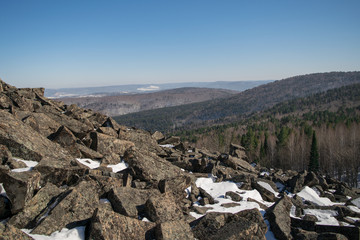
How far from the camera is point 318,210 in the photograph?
15266 mm

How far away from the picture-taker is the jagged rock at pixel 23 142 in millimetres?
11227

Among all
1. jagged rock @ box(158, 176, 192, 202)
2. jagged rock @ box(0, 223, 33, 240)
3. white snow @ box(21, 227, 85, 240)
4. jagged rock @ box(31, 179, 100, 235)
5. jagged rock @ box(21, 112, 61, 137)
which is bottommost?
jagged rock @ box(158, 176, 192, 202)

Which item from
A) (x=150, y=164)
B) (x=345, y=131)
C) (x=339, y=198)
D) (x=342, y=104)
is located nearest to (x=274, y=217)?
(x=150, y=164)

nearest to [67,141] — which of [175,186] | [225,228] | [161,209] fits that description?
[175,186]

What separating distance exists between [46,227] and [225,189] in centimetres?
1197

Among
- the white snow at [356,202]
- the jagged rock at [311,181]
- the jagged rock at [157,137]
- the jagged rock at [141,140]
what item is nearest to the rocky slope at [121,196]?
the white snow at [356,202]

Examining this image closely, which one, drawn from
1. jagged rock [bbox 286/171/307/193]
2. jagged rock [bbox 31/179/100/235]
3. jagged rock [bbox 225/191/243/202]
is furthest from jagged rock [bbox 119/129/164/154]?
jagged rock [bbox 286/171/307/193]

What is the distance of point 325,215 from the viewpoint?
14594mm

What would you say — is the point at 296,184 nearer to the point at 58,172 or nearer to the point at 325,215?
the point at 325,215

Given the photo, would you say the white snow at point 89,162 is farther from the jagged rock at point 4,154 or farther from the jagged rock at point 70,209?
the jagged rock at point 70,209

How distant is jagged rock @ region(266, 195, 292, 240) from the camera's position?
1023 cm

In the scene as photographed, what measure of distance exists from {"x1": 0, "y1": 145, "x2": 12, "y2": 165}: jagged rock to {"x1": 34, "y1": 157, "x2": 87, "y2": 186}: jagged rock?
153 cm

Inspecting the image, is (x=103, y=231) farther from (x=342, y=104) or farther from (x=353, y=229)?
(x=342, y=104)

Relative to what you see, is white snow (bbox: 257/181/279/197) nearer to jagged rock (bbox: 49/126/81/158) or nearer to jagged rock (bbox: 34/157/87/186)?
jagged rock (bbox: 34/157/87/186)
